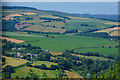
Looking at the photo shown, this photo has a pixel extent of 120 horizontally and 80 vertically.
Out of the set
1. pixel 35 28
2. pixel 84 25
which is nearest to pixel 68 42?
pixel 35 28

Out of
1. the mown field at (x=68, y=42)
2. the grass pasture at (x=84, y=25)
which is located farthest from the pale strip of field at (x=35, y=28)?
the grass pasture at (x=84, y=25)

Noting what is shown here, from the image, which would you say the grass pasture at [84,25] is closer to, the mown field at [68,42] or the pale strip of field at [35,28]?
the pale strip of field at [35,28]

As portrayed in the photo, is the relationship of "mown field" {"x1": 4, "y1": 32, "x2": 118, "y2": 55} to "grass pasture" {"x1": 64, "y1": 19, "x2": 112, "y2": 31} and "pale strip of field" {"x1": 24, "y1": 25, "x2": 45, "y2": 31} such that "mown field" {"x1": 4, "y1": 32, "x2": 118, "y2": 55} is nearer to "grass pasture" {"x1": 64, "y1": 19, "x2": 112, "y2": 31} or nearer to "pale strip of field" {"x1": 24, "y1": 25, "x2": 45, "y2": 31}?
"pale strip of field" {"x1": 24, "y1": 25, "x2": 45, "y2": 31}

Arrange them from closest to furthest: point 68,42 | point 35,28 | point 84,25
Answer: point 68,42 → point 35,28 → point 84,25

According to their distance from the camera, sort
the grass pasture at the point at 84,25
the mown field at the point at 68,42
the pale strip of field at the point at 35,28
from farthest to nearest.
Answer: the grass pasture at the point at 84,25 < the pale strip of field at the point at 35,28 < the mown field at the point at 68,42

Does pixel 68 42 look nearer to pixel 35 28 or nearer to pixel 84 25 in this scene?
pixel 35 28

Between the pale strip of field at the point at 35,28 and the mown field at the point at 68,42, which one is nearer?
the mown field at the point at 68,42

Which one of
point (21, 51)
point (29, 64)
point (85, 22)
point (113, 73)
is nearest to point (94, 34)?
point (85, 22)

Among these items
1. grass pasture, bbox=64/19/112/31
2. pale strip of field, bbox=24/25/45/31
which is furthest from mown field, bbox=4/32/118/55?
grass pasture, bbox=64/19/112/31
